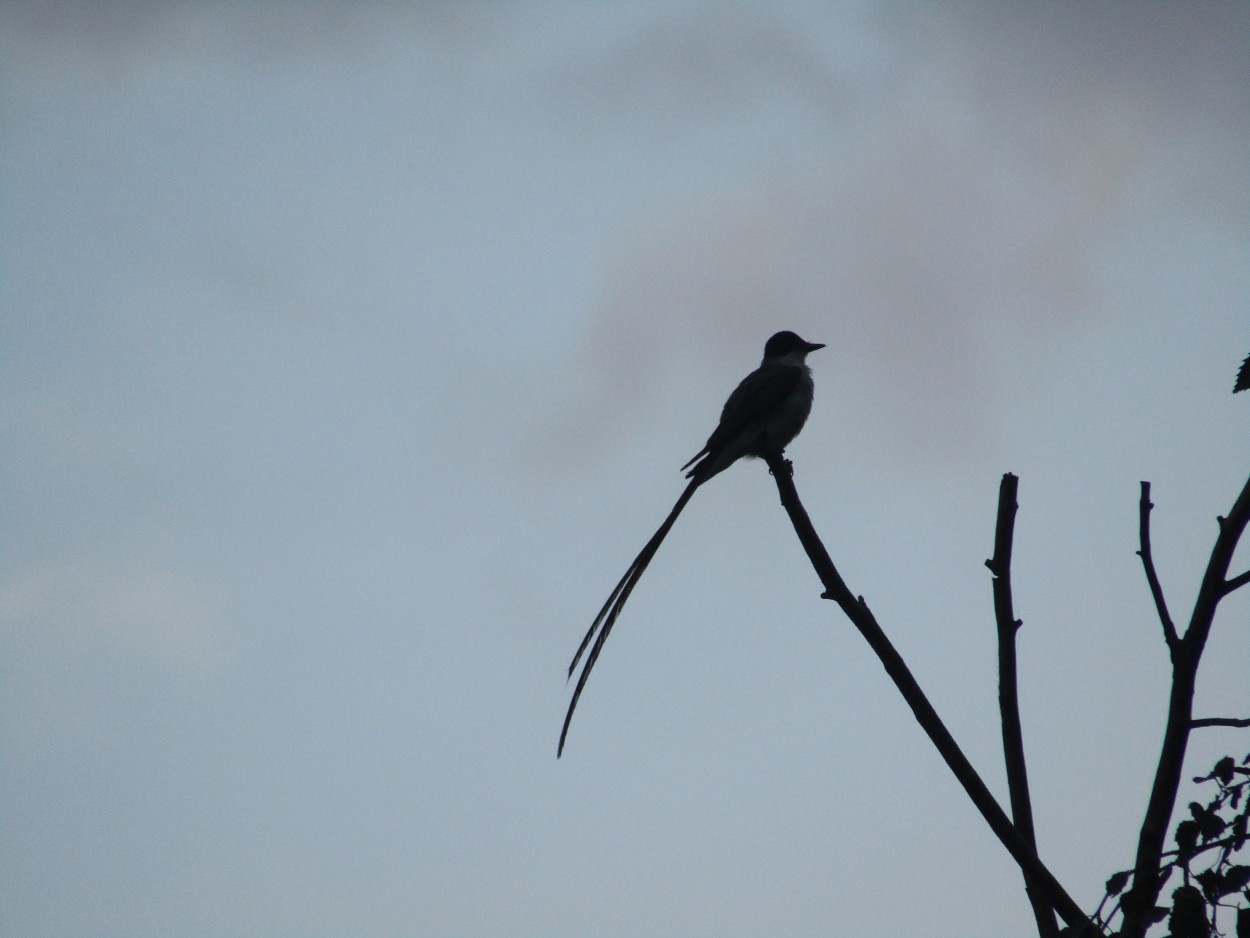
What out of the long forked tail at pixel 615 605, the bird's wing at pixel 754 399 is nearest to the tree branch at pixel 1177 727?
the long forked tail at pixel 615 605

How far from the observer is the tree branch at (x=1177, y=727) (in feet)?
6.93

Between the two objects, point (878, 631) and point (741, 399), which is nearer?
point (878, 631)

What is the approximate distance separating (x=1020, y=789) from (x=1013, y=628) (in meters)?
0.39

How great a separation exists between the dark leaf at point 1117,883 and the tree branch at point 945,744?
3.1 inches

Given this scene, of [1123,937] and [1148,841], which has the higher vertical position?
[1148,841]

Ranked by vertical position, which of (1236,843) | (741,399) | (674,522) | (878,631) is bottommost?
(1236,843)

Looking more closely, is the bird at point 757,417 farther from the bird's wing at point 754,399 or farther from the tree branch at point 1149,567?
the tree branch at point 1149,567

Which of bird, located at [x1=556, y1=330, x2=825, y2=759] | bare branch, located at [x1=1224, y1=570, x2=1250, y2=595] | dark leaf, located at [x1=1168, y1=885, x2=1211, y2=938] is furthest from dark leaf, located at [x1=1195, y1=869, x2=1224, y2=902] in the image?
bird, located at [x1=556, y1=330, x2=825, y2=759]

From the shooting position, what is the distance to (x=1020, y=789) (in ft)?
8.46

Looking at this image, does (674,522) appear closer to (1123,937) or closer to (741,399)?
(741,399)

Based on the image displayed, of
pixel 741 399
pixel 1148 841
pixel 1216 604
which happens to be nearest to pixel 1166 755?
pixel 1148 841

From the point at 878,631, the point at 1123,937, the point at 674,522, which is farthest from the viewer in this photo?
the point at 674,522

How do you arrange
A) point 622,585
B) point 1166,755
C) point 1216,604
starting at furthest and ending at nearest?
point 622,585
point 1216,604
point 1166,755

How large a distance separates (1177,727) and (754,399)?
5534 millimetres
